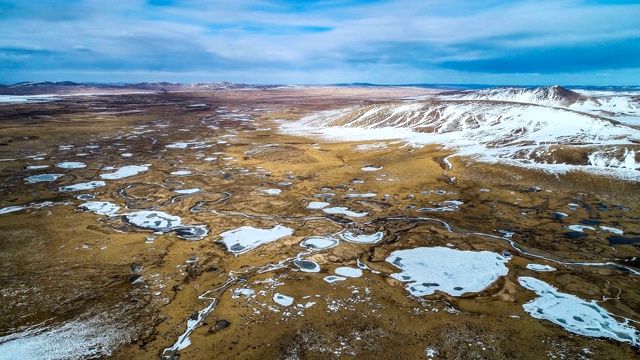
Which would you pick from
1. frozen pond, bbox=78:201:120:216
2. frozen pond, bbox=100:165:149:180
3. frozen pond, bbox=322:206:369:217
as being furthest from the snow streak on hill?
frozen pond, bbox=78:201:120:216

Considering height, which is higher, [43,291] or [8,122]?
[8,122]

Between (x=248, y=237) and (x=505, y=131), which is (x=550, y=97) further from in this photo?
(x=248, y=237)

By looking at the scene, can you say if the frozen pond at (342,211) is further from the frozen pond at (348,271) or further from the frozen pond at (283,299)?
the frozen pond at (283,299)

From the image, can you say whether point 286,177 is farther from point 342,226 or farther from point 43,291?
point 43,291

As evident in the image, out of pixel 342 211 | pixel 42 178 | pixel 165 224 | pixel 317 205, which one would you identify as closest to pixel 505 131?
pixel 342 211

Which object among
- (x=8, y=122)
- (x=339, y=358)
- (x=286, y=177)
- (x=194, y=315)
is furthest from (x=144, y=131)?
(x=339, y=358)

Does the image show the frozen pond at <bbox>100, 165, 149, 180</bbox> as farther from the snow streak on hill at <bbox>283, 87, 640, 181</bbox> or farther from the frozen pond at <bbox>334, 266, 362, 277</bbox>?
the snow streak on hill at <bbox>283, 87, 640, 181</bbox>

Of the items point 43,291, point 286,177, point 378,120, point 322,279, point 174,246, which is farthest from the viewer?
point 378,120

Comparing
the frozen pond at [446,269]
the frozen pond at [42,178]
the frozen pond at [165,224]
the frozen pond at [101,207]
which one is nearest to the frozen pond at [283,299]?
the frozen pond at [446,269]
